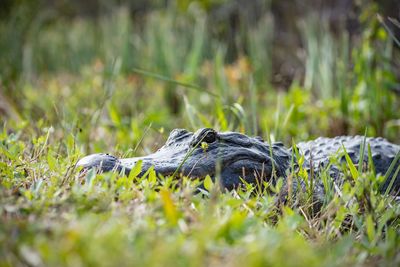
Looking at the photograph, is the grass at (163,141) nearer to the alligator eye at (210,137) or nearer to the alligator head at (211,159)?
the alligator head at (211,159)

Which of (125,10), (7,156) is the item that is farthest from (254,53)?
(7,156)

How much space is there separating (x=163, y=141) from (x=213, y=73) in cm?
201

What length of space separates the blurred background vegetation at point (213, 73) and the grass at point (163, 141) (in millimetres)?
22

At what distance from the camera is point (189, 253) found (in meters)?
1.31

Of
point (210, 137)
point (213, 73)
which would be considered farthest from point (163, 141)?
point (213, 73)

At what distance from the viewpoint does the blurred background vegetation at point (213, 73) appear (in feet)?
12.4

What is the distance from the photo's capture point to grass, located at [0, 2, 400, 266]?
135cm

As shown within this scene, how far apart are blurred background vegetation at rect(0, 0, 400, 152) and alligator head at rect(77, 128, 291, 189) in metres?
0.17

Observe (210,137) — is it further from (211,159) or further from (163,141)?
(163,141)

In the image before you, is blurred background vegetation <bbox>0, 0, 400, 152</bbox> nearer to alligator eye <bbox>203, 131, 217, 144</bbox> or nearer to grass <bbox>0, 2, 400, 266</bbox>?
grass <bbox>0, 2, 400, 266</bbox>

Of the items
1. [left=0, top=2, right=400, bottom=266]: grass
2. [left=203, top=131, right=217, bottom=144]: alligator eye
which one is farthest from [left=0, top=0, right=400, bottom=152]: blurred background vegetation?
[left=203, top=131, right=217, bottom=144]: alligator eye

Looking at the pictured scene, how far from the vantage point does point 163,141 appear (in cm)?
341

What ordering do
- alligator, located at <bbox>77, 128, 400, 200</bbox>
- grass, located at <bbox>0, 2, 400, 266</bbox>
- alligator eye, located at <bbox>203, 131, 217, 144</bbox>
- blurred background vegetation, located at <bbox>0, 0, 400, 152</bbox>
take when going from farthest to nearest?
blurred background vegetation, located at <bbox>0, 0, 400, 152</bbox>
alligator eye, located at <bbox>203, 131, 217, 144</bbox>
alligator, located at <bbox>77, 128, 400, 200</bbox>
grass, located at <bbox>0, 2, 400, 266</bbox>

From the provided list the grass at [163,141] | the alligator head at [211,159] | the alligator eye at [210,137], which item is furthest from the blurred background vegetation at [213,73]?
the alligator eye at [210,137]
